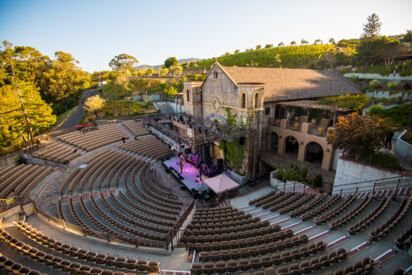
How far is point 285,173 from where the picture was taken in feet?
67.9

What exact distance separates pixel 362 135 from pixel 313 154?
10.9 metres

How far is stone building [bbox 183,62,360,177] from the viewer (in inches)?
911

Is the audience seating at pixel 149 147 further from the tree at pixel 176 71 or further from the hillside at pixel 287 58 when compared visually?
the hillside at pixel 287 58

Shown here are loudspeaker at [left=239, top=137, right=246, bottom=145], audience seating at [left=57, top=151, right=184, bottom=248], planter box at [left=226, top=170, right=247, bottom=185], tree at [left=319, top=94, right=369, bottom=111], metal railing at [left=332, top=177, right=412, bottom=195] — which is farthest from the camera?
loudspeaker at [left=239, top=137, right=246, bottom=145]

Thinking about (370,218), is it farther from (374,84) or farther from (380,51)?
(380,51)

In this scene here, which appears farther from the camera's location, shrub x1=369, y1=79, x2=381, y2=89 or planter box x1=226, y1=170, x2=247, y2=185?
shrub x1=369, y1=79, x2=381, y2=89

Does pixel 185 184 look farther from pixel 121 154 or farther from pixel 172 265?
pixel 172 265

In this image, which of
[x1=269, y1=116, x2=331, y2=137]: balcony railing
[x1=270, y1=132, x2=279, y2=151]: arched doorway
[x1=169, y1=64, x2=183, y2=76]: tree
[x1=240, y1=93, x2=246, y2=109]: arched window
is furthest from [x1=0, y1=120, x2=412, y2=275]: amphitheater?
[x1=169, y1=64, x2=183, y2=76]: tree

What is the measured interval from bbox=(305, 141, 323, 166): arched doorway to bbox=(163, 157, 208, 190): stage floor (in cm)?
1281

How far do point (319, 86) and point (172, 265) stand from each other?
32.1 meters

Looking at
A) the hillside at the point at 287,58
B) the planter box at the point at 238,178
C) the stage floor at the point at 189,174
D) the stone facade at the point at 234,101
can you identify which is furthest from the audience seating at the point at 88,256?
the hillside at the point at 287,58

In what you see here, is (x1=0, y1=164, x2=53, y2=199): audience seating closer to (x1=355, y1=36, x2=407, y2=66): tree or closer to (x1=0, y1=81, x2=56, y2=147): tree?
(x1=0, y1=81, x2=56, y2=147): tree

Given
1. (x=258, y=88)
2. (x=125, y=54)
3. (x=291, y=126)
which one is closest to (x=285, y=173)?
(x=291, y=126)

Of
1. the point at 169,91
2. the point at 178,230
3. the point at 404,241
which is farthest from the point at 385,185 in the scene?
the point at 169,91
